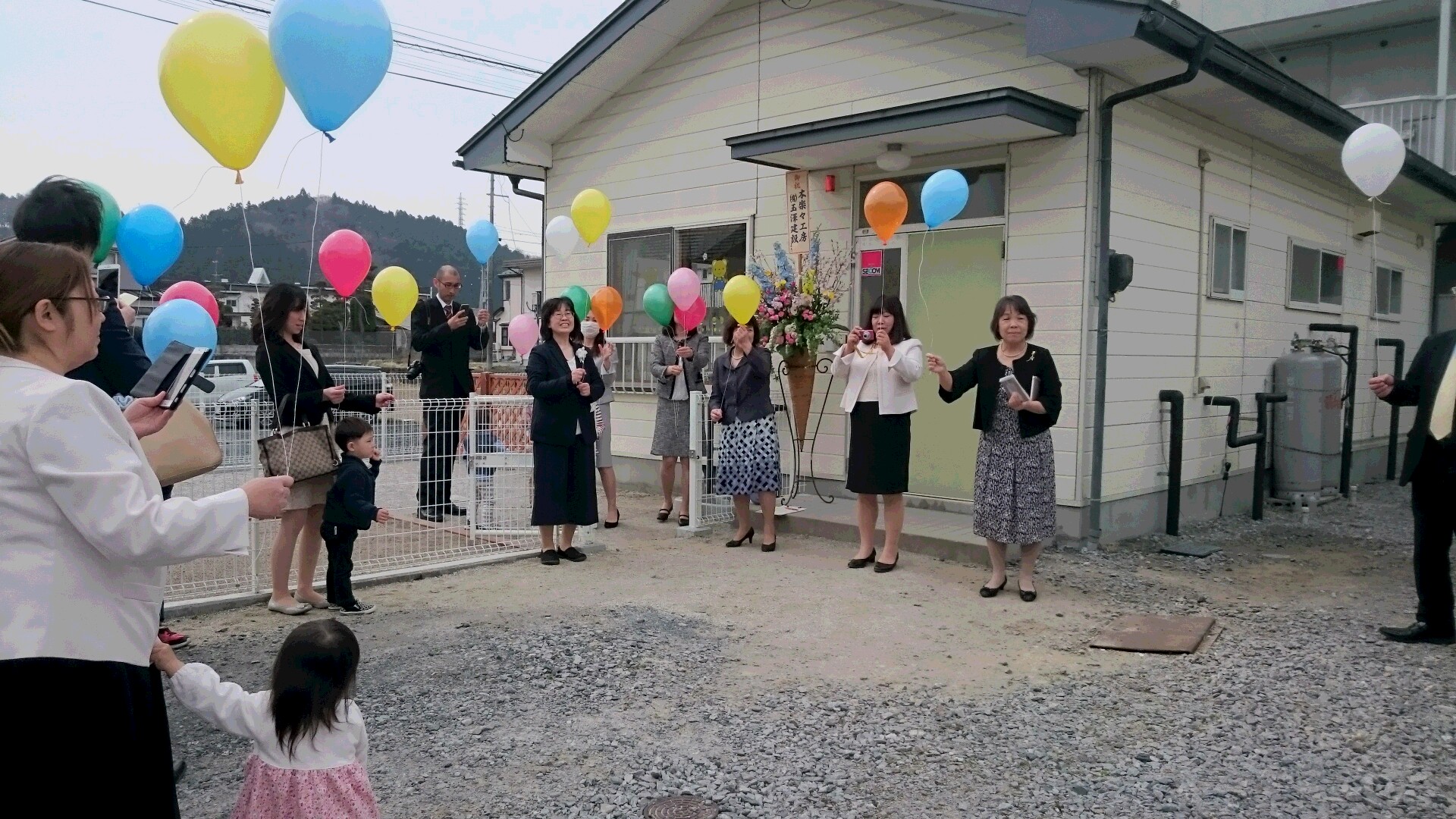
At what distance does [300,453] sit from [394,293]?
189 cm

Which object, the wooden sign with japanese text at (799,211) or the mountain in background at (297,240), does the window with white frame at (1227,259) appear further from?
the mountain in background at (297,240)

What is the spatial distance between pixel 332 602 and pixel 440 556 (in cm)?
113

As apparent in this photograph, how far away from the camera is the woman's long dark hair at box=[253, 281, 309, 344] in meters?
5.00

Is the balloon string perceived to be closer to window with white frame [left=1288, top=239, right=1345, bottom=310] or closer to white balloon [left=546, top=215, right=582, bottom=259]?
white balloon [left=546, top=215, right=582, bottom=259]

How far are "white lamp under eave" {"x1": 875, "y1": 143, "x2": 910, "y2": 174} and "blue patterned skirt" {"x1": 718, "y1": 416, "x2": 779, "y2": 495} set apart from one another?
2.15 m

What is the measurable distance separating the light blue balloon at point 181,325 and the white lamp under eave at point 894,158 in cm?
478

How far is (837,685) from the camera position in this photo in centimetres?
409

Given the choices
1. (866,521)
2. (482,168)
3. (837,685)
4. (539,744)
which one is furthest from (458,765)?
(482,168)

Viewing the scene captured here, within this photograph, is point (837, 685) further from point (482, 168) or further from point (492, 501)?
point (482, 168)

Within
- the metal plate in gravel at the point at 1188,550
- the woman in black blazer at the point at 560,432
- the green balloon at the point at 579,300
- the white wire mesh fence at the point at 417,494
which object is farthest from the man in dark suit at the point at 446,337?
the metal plate in gravel at the point at 1188,550

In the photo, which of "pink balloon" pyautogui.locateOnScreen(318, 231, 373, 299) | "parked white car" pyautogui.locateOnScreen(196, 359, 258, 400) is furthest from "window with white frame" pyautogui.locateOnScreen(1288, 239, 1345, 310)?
"parked white car" pyautogui.locateOnScreen(196, 359, 258, 400)

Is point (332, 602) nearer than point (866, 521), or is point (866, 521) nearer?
point (332, 602)

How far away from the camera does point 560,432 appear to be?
20.6 feet

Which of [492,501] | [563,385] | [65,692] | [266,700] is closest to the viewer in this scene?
[65,692]
